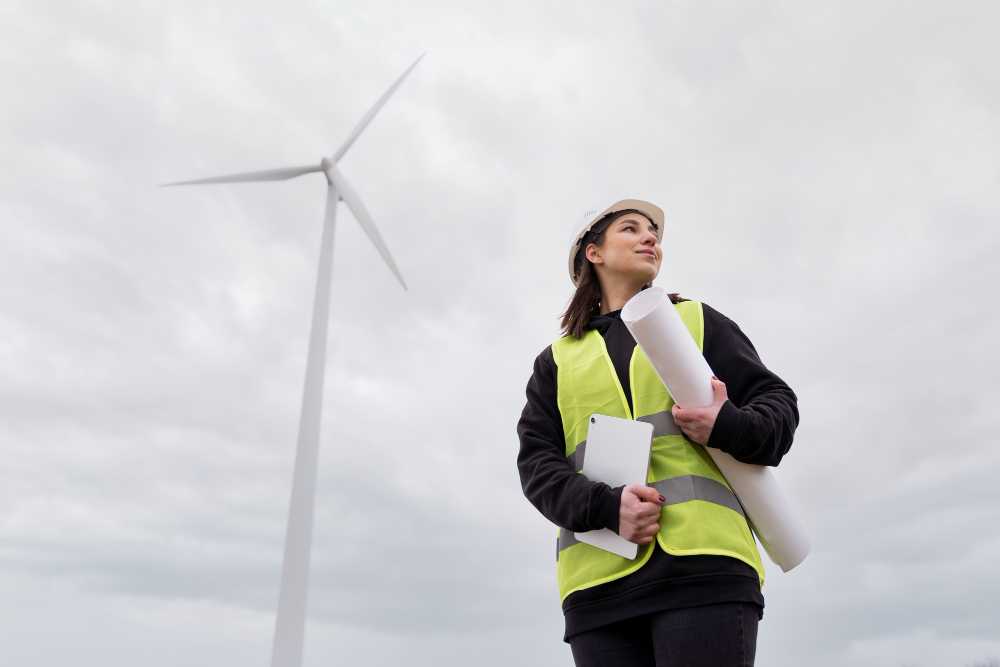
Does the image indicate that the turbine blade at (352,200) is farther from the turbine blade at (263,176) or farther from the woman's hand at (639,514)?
the woman's hand at (639,514)

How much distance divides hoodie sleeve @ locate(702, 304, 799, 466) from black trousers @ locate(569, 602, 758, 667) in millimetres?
675

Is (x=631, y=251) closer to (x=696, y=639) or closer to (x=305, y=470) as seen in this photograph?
(x=696, y=639)

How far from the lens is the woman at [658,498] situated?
316 cm

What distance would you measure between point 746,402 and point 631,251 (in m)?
1.15

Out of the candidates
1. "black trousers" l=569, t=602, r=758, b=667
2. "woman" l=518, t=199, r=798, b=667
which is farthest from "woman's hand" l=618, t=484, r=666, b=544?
"black trousers" l=569, t=602, r=758, b=667

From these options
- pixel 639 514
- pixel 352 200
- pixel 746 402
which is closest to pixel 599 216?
pixel 746 402

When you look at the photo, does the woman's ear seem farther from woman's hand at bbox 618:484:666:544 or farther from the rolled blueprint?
woman's hand at bbox 618:484:666:544

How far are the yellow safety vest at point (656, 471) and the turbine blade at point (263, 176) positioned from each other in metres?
16.6

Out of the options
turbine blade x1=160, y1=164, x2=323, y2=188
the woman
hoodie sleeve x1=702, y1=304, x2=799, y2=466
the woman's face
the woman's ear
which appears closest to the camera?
the woman

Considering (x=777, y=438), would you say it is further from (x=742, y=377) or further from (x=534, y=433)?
(x=534, y=433)

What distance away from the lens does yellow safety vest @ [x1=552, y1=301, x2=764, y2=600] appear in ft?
10.8

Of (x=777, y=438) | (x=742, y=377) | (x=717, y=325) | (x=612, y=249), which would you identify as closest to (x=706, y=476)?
(x=777, y=438)

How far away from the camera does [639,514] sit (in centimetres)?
327

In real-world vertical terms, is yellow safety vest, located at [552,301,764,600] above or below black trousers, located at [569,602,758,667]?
above
